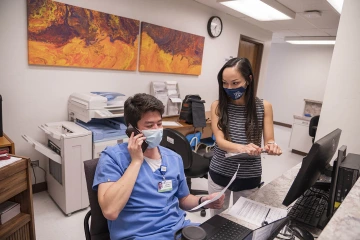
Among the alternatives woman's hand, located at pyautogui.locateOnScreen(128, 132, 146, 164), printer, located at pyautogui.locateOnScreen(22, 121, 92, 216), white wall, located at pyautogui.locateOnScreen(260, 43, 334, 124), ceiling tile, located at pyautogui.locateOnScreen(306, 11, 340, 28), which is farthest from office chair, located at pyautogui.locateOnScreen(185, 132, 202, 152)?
white wall, located at pyautogui.locateOnScreen(260, 43, 334, 124)

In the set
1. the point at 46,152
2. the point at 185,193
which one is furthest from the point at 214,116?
the point at 46,152

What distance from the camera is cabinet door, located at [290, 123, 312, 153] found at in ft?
15.3

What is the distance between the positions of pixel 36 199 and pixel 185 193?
6.65 ft

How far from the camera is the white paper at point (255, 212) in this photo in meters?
1.08

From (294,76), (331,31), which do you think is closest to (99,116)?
(331,31)

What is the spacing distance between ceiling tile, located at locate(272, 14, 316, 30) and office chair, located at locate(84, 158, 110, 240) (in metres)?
4.28

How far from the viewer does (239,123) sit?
4.77ft

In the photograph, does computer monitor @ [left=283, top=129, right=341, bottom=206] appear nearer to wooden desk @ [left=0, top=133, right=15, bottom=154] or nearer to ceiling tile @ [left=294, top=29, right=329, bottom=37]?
wooden desk @ [left=0, top=133, right=15, bottom=154]

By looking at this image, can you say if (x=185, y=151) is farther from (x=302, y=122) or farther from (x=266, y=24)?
(x=266, y=24)

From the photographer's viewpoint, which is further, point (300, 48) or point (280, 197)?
point (300, 48)

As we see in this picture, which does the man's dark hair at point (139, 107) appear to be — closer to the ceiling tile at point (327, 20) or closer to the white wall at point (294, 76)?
the ceiling tile at point (327, 20)

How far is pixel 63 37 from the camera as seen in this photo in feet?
8.15

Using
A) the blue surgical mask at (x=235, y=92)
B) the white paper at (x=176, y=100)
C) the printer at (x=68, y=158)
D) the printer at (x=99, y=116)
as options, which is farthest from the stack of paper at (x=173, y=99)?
the blue surgical mask at (x=235, y=92)

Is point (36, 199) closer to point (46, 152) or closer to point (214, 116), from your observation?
point (46, 152)
